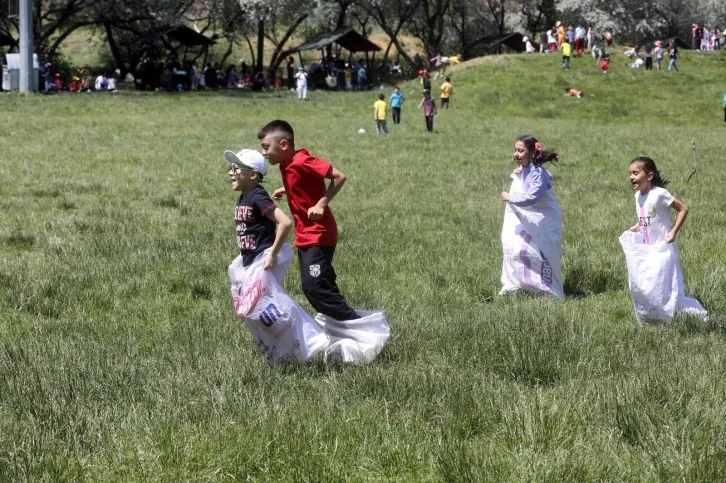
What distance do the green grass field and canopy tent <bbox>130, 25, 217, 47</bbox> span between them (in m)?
30.0

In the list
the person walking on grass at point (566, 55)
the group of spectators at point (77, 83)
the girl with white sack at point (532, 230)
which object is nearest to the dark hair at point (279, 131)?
the girl with white sack at point (532, 230)

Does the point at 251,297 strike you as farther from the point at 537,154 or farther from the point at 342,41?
the point at 342,41

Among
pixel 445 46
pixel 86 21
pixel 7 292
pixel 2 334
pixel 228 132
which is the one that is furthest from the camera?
pixel 445 46

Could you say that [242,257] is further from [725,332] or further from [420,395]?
[725,332]

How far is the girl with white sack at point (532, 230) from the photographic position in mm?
8180

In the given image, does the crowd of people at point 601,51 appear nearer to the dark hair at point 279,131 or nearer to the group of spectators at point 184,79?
the group of spectators at point 184,79

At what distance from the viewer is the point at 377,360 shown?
18.8ft

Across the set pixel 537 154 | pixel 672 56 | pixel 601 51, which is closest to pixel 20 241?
pixel 537 154

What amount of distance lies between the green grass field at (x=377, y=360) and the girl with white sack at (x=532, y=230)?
1.01 ft

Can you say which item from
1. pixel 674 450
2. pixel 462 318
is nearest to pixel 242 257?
pixel 462 318

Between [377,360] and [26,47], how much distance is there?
3278 centimetres

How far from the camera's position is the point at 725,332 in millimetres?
6621

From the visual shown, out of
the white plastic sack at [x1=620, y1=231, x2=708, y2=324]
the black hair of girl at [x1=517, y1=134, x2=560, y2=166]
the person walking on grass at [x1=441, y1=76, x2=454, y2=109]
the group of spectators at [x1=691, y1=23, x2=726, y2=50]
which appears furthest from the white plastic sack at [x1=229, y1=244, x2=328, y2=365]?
the group of spectators at [x1=691, y1=23, x2=726, y2=50]

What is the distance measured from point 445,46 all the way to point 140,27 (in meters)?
31.8
